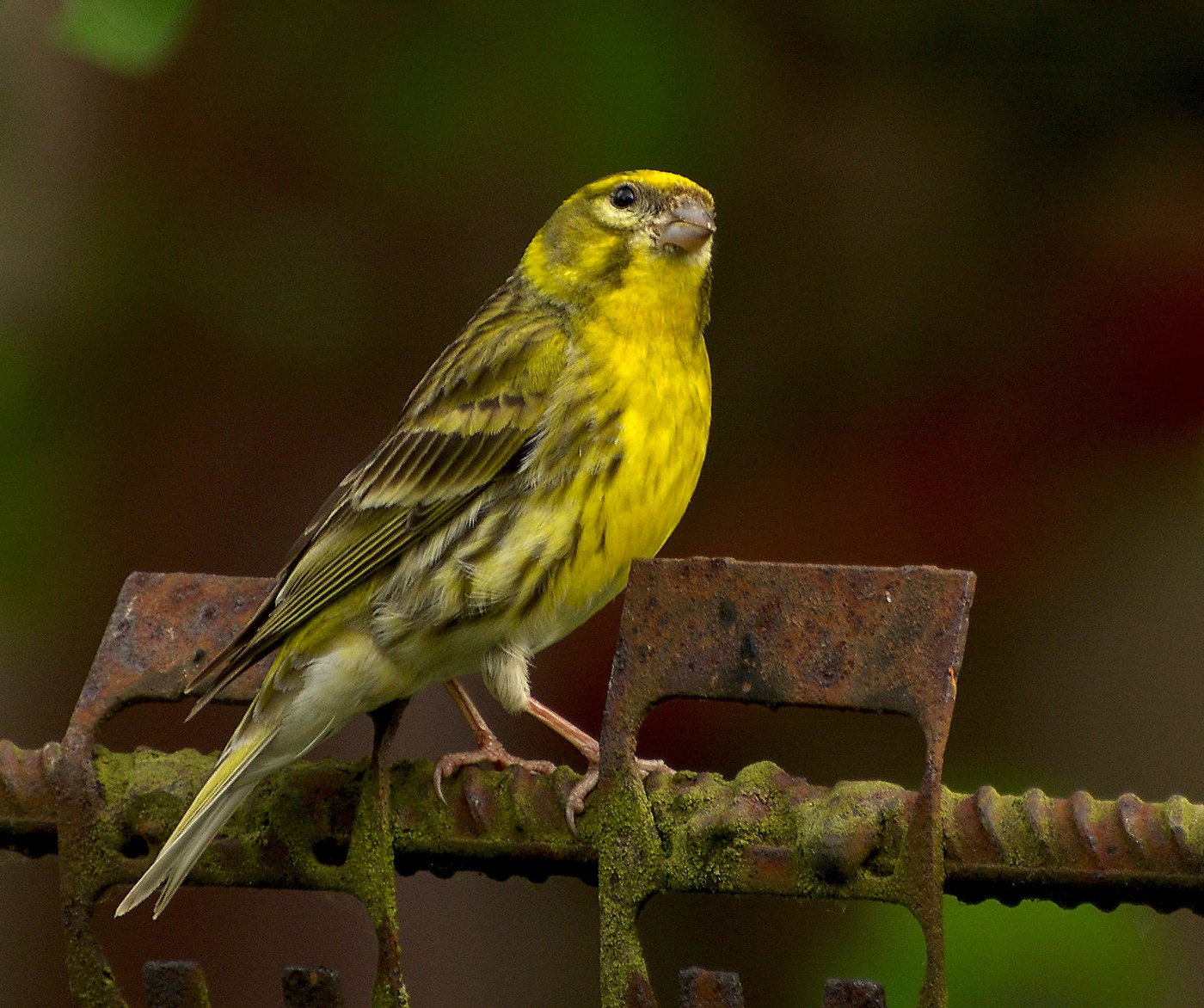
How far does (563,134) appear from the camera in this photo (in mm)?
2887

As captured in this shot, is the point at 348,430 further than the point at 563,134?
Yes

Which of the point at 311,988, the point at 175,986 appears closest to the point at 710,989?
the point at 311,988

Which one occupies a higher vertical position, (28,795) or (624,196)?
(624,196)

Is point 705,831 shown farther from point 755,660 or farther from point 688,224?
point 688,224

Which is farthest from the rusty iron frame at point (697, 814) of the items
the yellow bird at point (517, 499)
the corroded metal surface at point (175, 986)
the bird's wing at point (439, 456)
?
the bird's wing at point (439, 456)

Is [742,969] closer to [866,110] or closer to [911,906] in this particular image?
[866,110]

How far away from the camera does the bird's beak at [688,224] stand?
108 inches

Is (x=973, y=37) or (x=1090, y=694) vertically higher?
(x=973, y=37)

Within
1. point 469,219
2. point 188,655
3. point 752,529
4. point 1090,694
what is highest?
point 469,219

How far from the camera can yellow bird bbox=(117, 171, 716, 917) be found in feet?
8.44

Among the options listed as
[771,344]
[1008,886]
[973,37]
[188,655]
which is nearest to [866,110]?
[973,37]

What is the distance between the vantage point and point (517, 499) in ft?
8.66

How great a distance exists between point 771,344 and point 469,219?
Answer: 621mm

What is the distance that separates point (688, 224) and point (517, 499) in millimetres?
526
